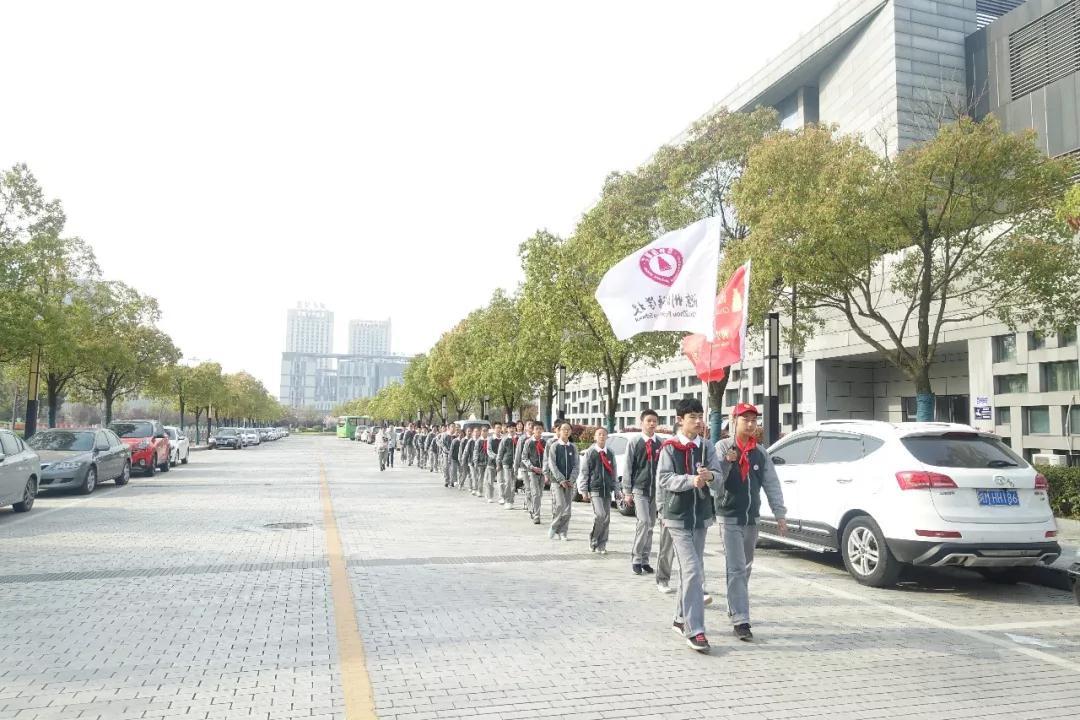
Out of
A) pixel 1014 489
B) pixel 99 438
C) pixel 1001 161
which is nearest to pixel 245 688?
pixel 1014 489

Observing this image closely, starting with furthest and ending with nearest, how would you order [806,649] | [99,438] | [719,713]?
[99,438], [806,649], [719,713]

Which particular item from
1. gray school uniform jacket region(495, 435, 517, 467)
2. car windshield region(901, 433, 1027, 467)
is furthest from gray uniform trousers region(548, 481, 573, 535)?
car windshield region(901, 433, 1027, 467)

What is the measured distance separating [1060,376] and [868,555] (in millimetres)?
15678

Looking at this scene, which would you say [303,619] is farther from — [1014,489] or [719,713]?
[1014,489]

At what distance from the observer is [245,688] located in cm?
482

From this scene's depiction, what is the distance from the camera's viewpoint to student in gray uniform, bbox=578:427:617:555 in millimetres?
10305

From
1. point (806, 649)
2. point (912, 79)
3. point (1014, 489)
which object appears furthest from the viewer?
point (912, 79)

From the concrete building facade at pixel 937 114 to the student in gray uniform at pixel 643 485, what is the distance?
A: 11.4 meters

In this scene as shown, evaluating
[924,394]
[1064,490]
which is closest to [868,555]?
[1064,490]

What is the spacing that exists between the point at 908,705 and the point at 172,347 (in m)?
42.9

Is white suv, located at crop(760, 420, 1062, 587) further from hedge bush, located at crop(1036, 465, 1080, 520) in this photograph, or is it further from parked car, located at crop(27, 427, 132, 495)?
parked car, located at crop(27, 427, 132, 495)

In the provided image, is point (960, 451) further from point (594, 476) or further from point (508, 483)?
point (508, 483)

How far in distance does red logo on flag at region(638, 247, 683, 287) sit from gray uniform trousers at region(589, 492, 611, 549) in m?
2.83

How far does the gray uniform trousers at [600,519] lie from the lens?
1027 centimetres
